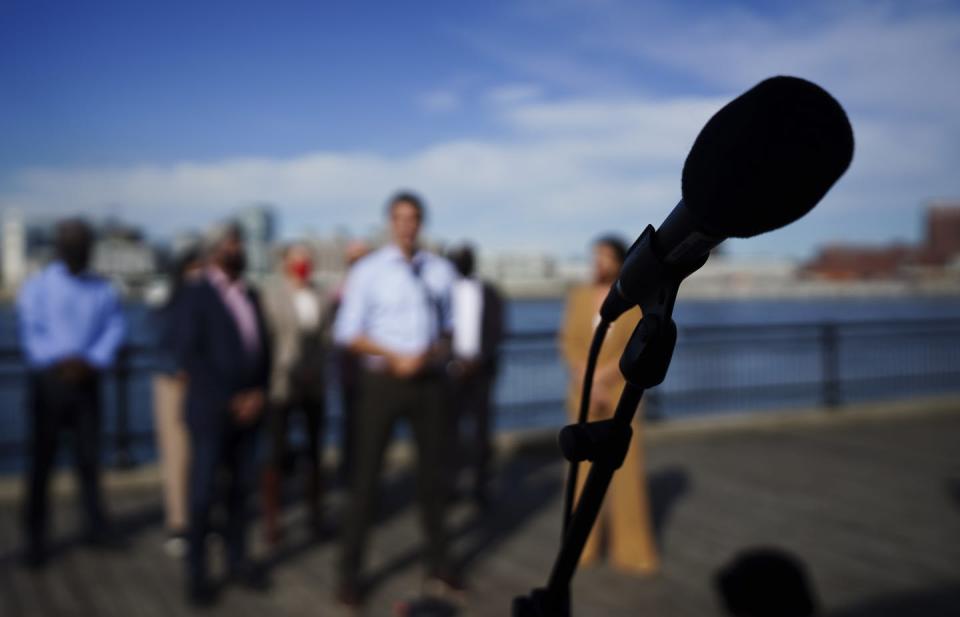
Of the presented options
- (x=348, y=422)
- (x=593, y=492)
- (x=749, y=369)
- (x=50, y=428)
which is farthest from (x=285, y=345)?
(x=749, y=369)

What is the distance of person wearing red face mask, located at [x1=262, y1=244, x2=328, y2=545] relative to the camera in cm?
537

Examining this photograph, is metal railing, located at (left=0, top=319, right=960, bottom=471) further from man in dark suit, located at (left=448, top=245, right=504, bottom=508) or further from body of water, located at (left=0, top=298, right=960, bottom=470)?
man in dark suit, located at (left=448, top=245, right=504, bottom=508)

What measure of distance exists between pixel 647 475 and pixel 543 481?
0.89 m

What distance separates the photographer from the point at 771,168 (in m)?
0.75

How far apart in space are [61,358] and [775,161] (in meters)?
4.96

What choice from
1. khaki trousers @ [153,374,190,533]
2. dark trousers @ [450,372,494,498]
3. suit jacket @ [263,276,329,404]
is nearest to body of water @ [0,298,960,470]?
dark trousers @ [450,372,494,498]

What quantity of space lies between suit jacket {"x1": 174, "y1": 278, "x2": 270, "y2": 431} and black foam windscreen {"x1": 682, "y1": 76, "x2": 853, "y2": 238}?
3.88 metres

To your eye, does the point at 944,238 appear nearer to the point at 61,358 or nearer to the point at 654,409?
the point at 654,409

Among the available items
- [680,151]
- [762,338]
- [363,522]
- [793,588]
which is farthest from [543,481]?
[680,151]

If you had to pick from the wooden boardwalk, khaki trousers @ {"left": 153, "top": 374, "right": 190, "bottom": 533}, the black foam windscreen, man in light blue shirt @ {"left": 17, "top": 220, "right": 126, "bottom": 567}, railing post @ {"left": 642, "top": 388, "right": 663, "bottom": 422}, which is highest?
the black foam windscreen

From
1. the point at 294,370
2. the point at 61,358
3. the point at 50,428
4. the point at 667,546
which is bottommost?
the point at 667,546

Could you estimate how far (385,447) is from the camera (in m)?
4.35

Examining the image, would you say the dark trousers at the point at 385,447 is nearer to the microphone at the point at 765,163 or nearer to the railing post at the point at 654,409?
the microphone at the point at 765,163

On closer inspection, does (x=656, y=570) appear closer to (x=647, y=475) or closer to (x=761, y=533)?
(x=761, y=533)
